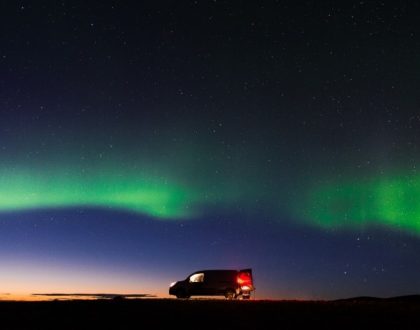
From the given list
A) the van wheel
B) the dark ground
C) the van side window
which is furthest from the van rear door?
the dark ground

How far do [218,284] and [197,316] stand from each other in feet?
51.8

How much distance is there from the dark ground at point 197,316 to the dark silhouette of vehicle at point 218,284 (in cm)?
1228

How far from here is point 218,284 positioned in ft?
101

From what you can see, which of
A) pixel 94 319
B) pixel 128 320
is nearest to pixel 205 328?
pixel 128 320

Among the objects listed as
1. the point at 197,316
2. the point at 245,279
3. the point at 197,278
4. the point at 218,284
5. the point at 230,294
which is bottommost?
the point at 197,316

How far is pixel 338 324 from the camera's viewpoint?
1383 centimetres

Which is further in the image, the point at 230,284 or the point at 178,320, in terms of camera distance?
the point at 230,284

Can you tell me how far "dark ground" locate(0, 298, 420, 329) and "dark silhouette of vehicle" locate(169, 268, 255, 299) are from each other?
12.3m

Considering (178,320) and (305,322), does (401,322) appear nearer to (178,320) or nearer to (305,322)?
(305,322)

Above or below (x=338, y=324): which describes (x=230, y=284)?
above

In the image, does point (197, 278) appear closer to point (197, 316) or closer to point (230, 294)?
point (230, 294)

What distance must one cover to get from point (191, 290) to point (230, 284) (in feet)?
8.23

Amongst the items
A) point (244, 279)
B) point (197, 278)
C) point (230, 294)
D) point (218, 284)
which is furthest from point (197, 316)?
point (197, 278)

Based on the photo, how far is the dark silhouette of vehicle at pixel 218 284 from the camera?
3025 centimetres
